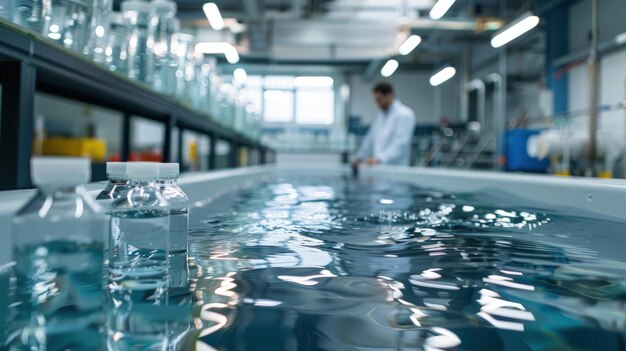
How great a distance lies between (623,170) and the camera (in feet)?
19.1

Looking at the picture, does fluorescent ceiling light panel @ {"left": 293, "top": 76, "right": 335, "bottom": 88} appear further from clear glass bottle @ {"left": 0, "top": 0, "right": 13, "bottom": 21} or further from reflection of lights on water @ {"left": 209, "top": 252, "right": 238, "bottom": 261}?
reflection of lights on water @ {"left": 209, "top": 252, "right": 238, "bottom": 261}

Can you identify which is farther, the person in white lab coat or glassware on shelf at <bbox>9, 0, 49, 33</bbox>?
the person in white lab coat

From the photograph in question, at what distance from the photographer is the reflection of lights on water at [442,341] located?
17.9 inches

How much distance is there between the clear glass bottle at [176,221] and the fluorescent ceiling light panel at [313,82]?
11.3 metres

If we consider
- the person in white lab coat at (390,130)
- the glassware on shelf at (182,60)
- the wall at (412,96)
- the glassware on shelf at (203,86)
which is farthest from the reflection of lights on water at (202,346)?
the wall at (412,96)

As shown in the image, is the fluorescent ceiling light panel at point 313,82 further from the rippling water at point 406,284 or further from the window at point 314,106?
the rippling water at point 406,284

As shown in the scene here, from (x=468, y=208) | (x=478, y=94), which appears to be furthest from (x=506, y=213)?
(x=478, y=94)

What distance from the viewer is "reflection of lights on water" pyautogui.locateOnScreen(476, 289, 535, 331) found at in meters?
0.52

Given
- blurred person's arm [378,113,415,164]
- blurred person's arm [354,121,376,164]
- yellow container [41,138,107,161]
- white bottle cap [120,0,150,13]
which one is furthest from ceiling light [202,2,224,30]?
white bottle cap [120,0,150,13]

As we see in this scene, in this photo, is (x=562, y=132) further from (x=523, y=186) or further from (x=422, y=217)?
(x=422, y=217)

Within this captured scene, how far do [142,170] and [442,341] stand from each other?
407mm

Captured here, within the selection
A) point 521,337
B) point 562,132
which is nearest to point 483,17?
point 562,132

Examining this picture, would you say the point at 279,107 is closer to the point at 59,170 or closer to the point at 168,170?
the point at 168,170

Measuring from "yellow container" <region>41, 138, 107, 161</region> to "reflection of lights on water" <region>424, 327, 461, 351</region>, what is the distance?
464 cm
